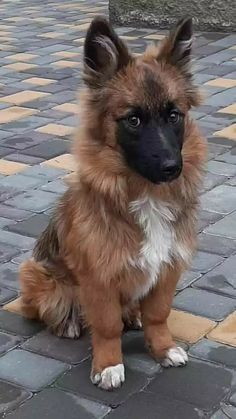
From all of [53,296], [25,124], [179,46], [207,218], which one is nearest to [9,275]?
[53,296]

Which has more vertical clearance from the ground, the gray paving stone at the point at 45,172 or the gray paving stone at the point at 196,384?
the gray paving stone at the point at 196,384

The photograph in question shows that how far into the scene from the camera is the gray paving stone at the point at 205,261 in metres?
4.44

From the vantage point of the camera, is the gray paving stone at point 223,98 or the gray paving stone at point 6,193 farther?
the gray paving stone at point 223,98

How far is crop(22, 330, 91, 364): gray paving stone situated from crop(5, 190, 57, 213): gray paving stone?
4.94 feet

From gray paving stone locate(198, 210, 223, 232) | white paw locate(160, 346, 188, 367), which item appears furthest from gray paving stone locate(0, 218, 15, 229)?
white paw locate(160, 346, 188, 367)

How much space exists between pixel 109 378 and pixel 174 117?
3.64 ft

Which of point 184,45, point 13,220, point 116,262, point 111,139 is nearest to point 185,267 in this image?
point 116,262

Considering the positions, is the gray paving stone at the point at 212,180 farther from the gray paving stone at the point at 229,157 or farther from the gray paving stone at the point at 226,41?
the gray paving stone at the point at 226,41

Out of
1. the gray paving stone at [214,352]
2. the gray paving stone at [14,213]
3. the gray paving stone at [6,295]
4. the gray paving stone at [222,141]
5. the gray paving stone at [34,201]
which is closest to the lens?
the gray paving stone at [214,352]

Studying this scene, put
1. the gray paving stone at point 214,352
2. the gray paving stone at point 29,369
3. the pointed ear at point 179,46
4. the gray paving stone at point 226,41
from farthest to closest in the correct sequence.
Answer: the gray paving stone at point 226,41
the gray paving stone at point 214,352
the gray paving stone at point 29,369
the pointed ear at point 179,46

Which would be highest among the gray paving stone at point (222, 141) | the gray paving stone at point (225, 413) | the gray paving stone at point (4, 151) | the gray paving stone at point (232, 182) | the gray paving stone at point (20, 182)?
the gray paving stone at point (225, 413)

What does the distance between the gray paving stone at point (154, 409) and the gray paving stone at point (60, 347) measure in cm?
43

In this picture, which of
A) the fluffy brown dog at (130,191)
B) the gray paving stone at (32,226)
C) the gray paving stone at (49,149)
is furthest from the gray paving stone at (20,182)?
the fluffy brown dog at (130,191)

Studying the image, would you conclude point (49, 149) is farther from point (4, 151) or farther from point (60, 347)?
point (60, 347)
